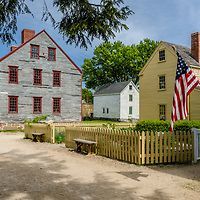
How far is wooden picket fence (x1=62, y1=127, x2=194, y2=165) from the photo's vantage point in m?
10.6

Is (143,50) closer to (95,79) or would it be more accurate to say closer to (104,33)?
(95,79)

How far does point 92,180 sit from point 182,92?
424 cm

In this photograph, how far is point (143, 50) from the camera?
6856 centimetres

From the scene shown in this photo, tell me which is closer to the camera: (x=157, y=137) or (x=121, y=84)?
(x=157, y=137)

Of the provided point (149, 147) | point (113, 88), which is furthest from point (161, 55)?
point (113, 88)

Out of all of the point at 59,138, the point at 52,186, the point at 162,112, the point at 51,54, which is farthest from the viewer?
the point at 51,54

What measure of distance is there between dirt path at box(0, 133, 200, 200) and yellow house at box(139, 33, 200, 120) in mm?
17889

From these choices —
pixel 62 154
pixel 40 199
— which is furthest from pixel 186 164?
pixel 40 199

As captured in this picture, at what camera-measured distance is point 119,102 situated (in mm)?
52656

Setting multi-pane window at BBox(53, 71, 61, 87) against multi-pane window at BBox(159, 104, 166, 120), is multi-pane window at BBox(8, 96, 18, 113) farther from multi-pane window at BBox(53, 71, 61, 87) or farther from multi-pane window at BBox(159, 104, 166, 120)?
multi-pane window at BBox(159, 104, 166, 120)

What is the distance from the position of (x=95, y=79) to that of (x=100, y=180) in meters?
61.3

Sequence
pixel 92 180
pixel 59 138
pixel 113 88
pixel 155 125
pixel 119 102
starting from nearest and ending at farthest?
pixel 92 180
pixel 59 138
pixel 155 125
pixel 119 102
pixel 113 88

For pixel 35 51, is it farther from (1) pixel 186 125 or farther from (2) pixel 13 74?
(1) pixel 186 125

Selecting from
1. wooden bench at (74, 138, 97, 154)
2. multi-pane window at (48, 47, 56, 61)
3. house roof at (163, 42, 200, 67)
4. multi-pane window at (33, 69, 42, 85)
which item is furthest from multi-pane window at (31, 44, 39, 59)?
wooden bench at (74, 138, 97, 154)
